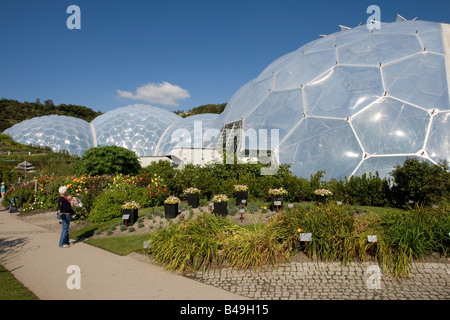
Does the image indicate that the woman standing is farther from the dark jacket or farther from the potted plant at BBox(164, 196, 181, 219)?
the potted plant at BBox(164, 196, 181, 219)

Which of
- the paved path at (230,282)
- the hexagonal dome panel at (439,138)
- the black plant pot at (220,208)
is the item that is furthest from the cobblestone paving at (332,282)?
the hexagonal dome panel at (439,138)

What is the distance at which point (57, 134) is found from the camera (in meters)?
28.6

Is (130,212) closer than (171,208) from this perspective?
Yes

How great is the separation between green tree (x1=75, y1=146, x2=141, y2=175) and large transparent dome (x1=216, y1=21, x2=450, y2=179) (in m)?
7.33

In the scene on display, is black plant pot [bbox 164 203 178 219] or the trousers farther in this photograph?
black plant pot [bbox 164 203 178 219]

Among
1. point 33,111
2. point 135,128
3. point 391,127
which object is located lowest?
point 391,127

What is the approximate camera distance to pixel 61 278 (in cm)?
436

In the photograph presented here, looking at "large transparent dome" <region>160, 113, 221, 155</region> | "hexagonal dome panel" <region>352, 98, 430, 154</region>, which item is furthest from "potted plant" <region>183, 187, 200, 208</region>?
"large transparent dome" <region>160, 113, 221, 155</region>

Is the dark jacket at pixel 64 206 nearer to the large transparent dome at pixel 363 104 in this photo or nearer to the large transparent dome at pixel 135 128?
the large transparent dome at pixel 363 104

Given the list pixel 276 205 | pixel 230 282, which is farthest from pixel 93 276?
pixel 276 205

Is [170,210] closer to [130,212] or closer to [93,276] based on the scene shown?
[130,212]

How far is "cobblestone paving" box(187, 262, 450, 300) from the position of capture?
11.8 feet

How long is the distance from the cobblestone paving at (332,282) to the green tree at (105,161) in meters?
11.7

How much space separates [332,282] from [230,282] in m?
1.55
